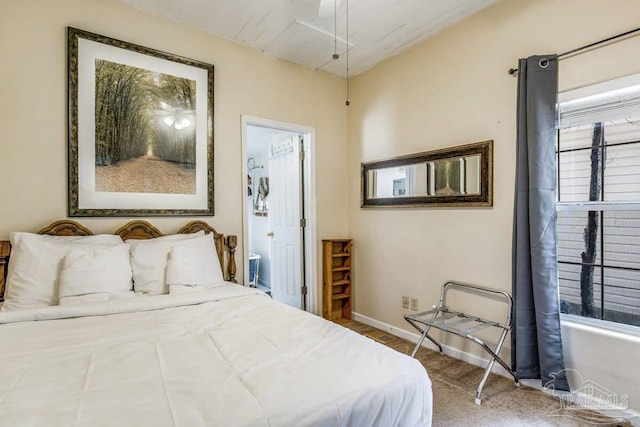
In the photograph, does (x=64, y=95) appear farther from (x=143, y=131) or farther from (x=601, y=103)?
(x=601, y=103)

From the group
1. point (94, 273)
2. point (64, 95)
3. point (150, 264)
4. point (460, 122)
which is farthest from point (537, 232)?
point (64, 95)

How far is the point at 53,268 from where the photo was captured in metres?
1.93

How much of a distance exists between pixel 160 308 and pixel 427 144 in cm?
247

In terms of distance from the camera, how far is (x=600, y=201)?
2.01 m

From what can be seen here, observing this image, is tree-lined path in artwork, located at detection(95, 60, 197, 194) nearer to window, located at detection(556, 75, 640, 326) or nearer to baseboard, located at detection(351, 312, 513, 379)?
baseboard, located at detection(351, 312, 513, 379)

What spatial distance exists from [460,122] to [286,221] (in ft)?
7.18

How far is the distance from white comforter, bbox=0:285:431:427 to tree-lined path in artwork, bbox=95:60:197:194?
3.63ft

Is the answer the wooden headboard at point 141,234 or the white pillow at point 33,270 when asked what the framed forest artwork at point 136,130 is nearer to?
the wooden headboard at point 141,234

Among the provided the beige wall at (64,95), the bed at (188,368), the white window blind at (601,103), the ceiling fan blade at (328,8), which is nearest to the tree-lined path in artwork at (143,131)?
the beige wall at (64,95)

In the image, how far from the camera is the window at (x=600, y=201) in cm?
191

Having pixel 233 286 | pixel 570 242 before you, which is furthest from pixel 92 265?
pixel 570 242

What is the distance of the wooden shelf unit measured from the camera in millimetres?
3553

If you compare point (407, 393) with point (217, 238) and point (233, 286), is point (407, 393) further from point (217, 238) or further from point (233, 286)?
point (217, 238)

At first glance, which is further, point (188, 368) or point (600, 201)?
point (600, 201)
